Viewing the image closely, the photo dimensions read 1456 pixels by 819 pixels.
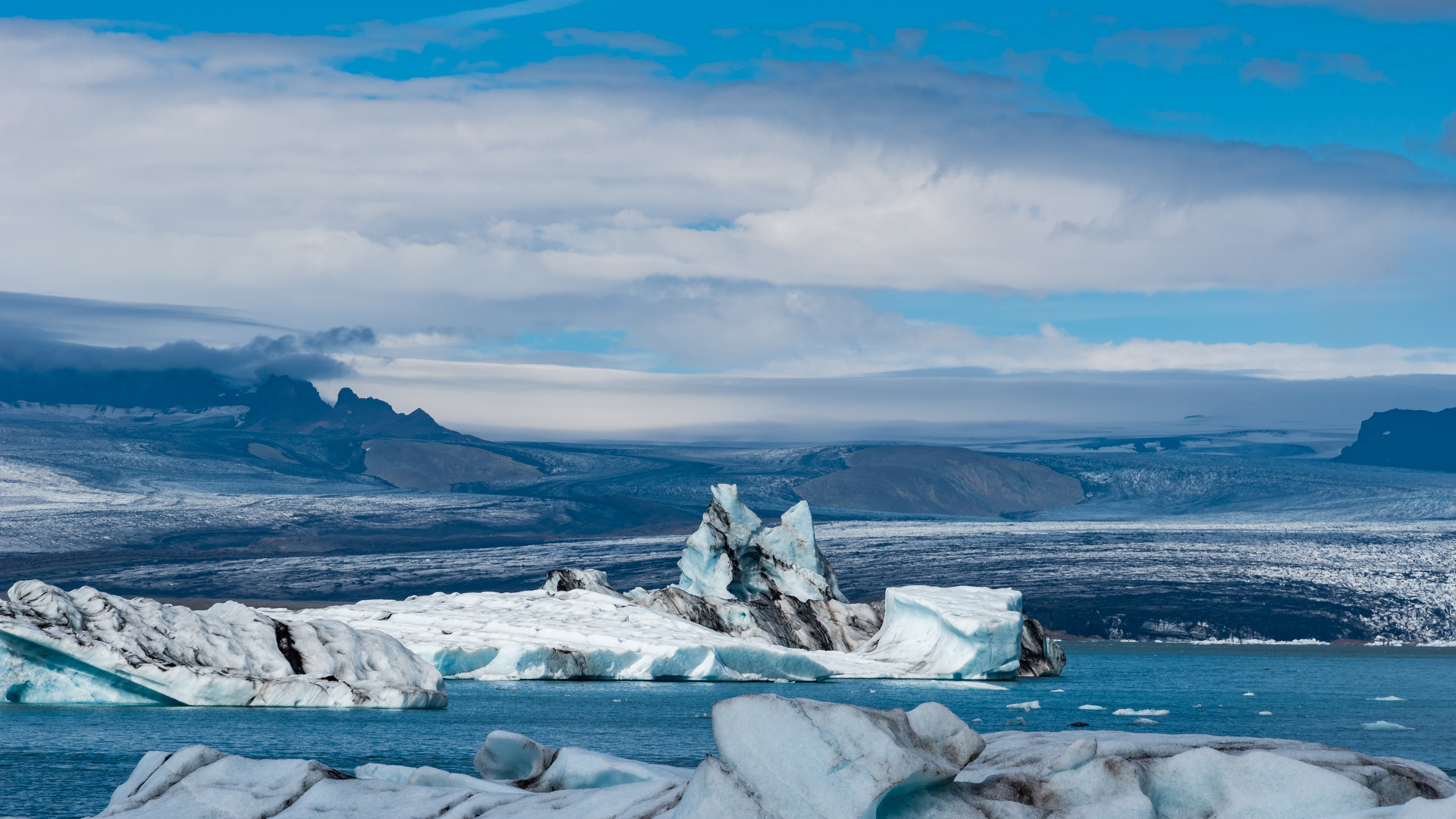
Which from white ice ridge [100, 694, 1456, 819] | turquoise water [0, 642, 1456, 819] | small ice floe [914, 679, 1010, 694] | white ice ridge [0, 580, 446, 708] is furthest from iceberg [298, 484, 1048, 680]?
white ice ridge [100, 694, 1456, 819]

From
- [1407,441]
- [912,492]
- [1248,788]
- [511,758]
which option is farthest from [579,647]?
[1407,441]

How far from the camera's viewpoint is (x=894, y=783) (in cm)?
578

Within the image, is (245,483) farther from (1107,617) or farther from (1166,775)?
(1166,775)

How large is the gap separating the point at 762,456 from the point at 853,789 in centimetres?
16568

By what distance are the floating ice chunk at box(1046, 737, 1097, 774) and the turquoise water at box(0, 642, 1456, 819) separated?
7.94m

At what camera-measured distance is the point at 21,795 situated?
459 inches

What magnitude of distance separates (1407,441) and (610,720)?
19740 centimetres

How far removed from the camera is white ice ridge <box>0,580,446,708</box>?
60.4 ft

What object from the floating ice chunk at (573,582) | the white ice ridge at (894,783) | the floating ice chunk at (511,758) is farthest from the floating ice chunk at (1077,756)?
the floating ice chunk at (573,582)

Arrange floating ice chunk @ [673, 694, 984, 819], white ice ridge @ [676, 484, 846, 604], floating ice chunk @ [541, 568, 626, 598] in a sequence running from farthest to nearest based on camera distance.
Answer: white ice ridge @ [676, 484, 846, 604]
floating ice chunk @ [541, 568, 626, 598]
floating ice chunk @ [673, 694, 984, 819]

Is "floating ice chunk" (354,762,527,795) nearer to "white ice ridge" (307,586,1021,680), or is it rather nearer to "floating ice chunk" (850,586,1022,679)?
"white ice ridge" (307,586,1021,680)

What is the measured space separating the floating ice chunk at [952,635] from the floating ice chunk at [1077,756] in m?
25.2

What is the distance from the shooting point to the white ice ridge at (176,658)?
1842cm

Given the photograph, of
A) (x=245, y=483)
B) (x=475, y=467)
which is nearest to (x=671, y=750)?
(x=245, y=483)
